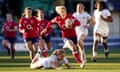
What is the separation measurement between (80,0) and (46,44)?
35677 mm

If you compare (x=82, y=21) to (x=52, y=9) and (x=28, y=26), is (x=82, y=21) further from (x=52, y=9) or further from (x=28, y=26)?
(x=52, y=9)

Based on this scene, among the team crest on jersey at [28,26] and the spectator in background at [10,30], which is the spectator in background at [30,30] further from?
the spectator in background at [10,30]

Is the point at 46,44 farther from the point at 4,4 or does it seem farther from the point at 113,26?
the point at 113,26

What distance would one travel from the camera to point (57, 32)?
51656mm

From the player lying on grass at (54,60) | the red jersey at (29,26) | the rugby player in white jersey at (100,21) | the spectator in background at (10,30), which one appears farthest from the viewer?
the spectator in background at (10,30)

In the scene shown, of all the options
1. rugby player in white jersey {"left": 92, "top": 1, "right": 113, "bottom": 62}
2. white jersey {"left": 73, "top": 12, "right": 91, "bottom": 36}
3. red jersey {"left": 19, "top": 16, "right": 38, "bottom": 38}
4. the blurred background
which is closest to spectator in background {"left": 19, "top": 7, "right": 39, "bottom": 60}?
red jersey {"left": 19, "top": 16, "right": 38, "bottom": 38}

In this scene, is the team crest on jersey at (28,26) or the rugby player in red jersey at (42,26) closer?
the team crest on jersey at (28,26)

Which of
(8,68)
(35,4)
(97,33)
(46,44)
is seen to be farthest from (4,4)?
(8,68)

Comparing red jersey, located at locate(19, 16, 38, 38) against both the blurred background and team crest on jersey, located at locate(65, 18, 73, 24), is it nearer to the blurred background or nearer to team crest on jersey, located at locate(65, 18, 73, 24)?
team crest on jersey, located at locate(65, 18, 73, 24)

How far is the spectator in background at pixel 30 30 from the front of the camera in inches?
911

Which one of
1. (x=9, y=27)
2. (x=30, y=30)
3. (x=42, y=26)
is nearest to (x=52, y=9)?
(x=9, y=27)

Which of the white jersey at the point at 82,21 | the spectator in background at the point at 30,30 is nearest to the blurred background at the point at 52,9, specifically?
the white jersey at the point at 82,21

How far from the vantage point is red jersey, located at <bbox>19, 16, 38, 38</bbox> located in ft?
75.9

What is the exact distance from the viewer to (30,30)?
23.4 meters
